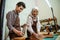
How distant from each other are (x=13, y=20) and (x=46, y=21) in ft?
0.82

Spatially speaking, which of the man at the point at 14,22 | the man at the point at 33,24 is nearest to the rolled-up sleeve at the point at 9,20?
the man at the point at 14,22

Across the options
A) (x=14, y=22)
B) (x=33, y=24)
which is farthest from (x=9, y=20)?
(x=33, y=24)

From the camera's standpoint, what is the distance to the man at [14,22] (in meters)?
0.90

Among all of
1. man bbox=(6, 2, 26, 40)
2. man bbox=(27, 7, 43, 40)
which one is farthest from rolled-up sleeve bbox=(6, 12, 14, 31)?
man bbox=(27, 7, 43, 40)

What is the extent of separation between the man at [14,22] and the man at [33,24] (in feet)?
0.24

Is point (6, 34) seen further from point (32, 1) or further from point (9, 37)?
point (32, 1)

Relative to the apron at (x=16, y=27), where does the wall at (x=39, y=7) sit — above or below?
above

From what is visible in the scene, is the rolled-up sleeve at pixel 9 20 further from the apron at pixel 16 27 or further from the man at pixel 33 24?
the man at pixel 33 24

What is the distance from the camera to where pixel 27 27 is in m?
0.93

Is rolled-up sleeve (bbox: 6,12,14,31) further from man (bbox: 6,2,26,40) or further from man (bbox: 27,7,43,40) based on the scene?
man (bbox: 27,7,43,40)

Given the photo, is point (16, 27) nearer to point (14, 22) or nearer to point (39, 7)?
point (14, 22)

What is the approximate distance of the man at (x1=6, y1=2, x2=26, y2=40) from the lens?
896 mm

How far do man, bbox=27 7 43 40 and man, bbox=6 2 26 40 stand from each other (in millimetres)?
74

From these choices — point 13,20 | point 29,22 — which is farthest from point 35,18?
point 13,20
